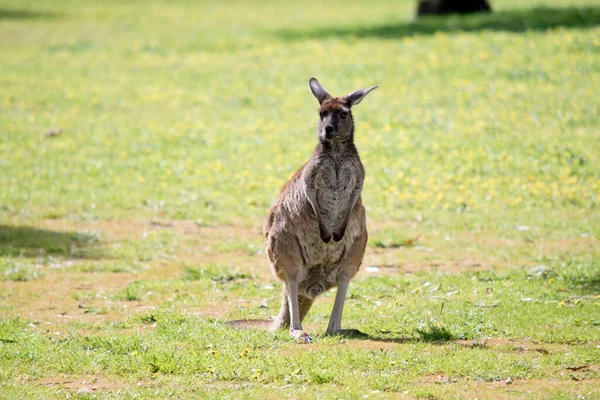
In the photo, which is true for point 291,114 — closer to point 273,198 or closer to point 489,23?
point 273,198

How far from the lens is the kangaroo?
7031 mm

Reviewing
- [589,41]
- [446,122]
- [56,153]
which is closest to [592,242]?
[446,122]

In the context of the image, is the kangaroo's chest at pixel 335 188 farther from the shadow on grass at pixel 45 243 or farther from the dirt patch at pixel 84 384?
the shadow on grass at pixel 45 243

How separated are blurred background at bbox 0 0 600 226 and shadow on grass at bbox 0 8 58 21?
4.81 m

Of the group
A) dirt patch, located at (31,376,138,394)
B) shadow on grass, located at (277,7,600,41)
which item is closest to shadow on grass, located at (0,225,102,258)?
dirt patch, located at (31,376,138,394)

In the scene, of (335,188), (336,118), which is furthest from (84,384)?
(336,118)

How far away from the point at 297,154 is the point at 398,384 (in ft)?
31.6

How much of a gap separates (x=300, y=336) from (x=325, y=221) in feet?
3.05

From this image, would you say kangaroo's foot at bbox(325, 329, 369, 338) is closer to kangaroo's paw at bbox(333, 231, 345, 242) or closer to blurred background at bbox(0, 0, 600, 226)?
kangaroo's paw at bbox(333, 231, 345, 242)

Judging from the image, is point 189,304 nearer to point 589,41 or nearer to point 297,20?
point 589,41

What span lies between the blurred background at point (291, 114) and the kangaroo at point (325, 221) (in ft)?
15.9

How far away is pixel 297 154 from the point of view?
49.6 ft

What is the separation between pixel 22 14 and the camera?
35.2m

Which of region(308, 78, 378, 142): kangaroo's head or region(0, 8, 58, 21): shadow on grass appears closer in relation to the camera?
region(308, 78, 378, 142): kangaroo's head
